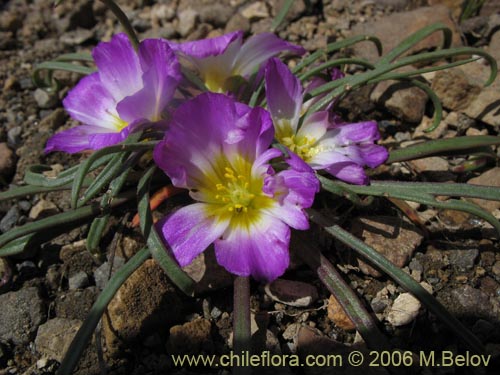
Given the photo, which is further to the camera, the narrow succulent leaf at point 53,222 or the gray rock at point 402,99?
the gray rock at point 402,99

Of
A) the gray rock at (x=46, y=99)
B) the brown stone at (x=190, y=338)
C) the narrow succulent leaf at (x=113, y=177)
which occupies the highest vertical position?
the gray rock at (x=46, y=99)

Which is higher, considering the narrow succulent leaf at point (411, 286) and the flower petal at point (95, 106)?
the flower petal at point (95, 106)

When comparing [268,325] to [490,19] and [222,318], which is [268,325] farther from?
[490,19]

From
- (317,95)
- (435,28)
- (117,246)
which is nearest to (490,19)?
(435,28)

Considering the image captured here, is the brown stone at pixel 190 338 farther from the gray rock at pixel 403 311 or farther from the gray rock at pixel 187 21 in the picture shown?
the gray rock at pixel 187 21

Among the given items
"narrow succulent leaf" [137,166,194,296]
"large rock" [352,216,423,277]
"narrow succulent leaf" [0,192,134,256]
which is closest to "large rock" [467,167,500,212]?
"large rock" [352,216,423,277]

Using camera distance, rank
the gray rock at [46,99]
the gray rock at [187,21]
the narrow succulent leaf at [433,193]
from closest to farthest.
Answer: the narrow succulent leaf at [433,193]
the gray rock at [46,99]
the gray rock at [187,21]

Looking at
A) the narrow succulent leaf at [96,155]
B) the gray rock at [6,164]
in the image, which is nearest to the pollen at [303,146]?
the narrow succulent leaf at [96,155]
